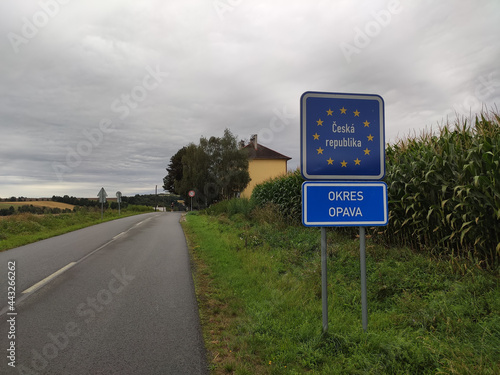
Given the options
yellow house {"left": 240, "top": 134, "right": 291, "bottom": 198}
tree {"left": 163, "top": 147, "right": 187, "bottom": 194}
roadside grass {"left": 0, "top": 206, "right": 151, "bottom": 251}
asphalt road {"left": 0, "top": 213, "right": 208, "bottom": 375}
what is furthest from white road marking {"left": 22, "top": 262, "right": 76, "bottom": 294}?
tree {"left": 163, "top": 147, "right": 187, "bottom": 194}

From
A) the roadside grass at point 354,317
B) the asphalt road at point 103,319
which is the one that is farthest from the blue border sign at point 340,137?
the asphalt road at point 103,319

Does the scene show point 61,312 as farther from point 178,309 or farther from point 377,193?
point 377,193

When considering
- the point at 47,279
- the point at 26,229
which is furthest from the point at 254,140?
the point at 47,279

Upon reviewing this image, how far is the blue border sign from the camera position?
12.4 ft

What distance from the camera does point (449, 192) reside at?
5.97m

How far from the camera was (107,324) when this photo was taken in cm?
451

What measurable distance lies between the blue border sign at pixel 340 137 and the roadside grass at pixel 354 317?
180 cm

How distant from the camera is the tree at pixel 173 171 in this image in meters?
59.8

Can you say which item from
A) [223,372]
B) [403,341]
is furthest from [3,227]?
[403,341]

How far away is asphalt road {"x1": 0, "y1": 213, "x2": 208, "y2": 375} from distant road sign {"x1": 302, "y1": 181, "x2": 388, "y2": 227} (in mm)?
1962

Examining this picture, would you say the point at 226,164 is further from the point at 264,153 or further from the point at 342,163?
the point at 342,163

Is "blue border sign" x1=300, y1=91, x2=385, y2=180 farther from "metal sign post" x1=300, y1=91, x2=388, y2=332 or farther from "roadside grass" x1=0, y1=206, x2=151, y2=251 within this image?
"roadside grass" x1=0, y1=206, x2=151, y2=251

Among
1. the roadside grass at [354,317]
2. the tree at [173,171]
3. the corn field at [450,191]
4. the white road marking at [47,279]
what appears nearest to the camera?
the roadside grass at [354,317]

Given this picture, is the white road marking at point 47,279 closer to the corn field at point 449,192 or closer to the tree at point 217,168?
the corn field at point 449,192
